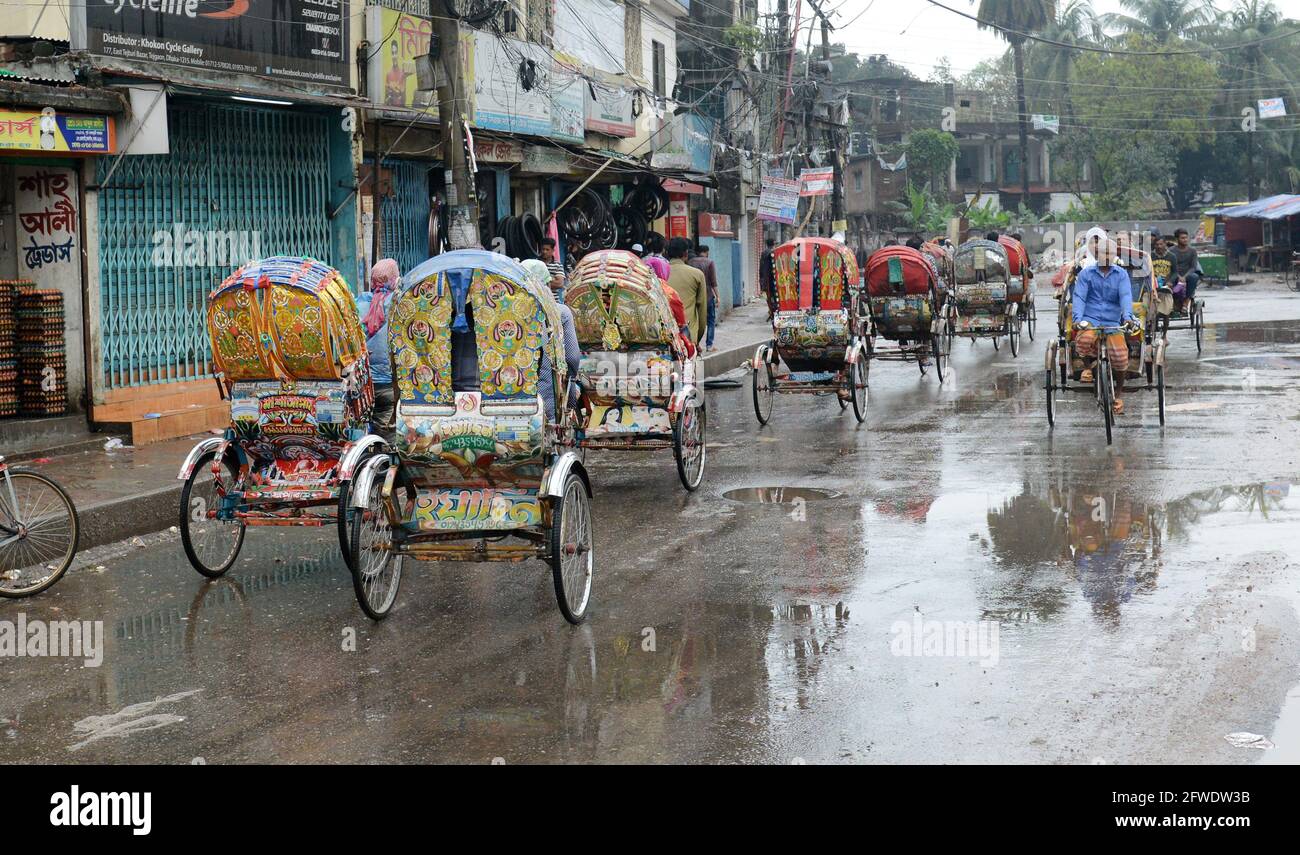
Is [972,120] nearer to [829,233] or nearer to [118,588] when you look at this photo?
[829,233]

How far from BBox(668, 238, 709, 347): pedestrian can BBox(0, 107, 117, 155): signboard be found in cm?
578

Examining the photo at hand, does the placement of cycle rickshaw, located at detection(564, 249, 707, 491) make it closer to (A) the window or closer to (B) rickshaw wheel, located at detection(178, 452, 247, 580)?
(B) rickshaw wheel, located at detection(178, 452, 247, 580)

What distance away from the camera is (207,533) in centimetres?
873

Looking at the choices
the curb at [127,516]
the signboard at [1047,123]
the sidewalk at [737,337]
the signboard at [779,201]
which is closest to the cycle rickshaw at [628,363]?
the curb at [127,516]

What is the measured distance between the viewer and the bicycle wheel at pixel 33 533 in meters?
8.24

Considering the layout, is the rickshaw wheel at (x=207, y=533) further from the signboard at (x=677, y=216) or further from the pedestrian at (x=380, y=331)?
the signboard at (x=677, y=216)

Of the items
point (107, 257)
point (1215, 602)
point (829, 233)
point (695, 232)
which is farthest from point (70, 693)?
point (829, 233)

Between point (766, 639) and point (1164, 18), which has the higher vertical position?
point (1164, 18)

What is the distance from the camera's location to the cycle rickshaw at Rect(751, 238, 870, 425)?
584 inches

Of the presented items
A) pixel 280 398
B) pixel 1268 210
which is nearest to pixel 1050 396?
pixel 280 398

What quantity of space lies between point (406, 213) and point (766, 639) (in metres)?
14.4

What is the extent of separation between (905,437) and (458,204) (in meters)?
5.11

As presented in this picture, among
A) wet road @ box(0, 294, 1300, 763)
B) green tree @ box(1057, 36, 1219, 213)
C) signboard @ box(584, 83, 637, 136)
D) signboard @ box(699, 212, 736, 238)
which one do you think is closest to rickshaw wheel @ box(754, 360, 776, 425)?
wet road @ box(0, 294, 1300, 763)

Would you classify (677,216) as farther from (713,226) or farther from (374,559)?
(374,559)
